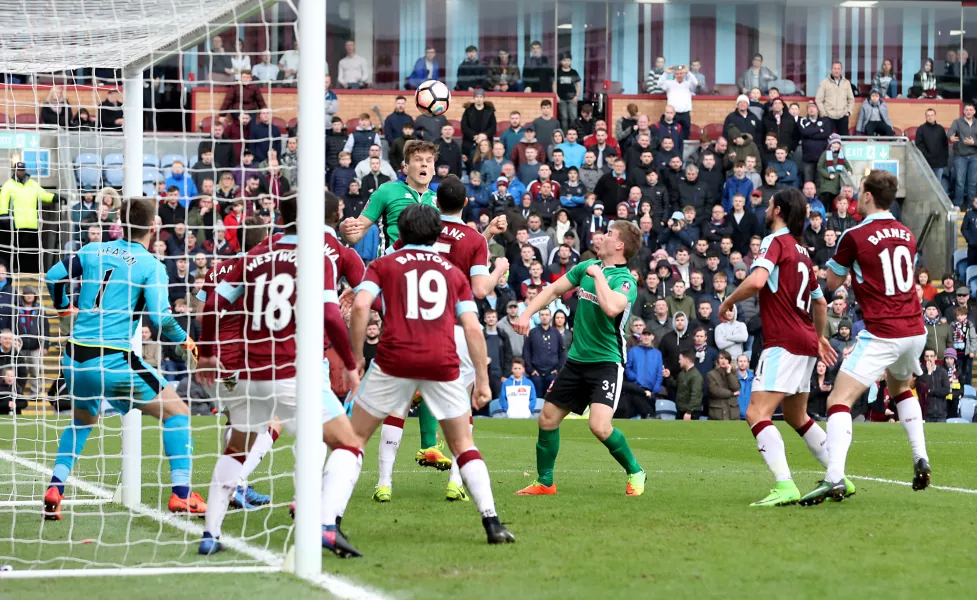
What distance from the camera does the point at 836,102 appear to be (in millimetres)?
26234

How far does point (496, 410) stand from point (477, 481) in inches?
524

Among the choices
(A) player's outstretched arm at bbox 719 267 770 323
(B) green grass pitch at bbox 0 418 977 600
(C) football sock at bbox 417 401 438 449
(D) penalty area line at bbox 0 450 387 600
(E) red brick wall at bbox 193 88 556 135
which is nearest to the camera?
(D) penalty area line at bbox 0 450 387 600

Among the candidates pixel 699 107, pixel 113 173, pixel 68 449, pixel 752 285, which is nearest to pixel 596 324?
pixel 752 285

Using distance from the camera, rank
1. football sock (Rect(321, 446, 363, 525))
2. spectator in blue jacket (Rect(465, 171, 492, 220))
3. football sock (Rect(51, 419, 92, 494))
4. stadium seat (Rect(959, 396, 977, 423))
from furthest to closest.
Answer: spectator in blue jacket (Rect(465, 171, 492, 220))
stadium seat (Rect(959, 396, 977, 423))
football sock (Rect(51, 419, 92, 494))
football sock (Rect(321, 446, 363, 525))

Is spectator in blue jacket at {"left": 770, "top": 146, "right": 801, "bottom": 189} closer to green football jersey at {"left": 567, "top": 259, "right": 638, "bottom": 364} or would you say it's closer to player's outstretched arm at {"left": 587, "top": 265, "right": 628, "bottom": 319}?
green football jersey at {"left": 567, "top": 259, "right": 638, "bottom": 364}

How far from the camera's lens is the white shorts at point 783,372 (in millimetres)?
8125

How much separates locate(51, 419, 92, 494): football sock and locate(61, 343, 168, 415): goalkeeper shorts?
23 cm

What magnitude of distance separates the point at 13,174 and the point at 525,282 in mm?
8985

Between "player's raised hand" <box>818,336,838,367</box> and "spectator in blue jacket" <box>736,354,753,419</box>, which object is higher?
"player's raised hand" <box>818,336,838,367</box>

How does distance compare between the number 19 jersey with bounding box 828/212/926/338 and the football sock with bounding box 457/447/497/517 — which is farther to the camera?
the number 19 jersey with bounding box 828/212/926/338

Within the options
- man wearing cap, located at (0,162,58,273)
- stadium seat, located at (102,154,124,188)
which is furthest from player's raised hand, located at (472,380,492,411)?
stadium seat, located at (102,154,124,188)

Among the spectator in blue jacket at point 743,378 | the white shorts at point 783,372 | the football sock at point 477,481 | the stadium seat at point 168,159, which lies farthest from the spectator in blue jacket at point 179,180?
the football sock at point 477,481

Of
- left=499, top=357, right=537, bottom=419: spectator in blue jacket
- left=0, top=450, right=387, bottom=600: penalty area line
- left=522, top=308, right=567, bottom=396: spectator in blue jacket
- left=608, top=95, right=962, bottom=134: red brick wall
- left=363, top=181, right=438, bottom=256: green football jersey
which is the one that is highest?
left=608, top=95, right=962, bottom=134: red brick wall

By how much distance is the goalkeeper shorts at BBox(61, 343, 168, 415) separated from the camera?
757 centimetres
